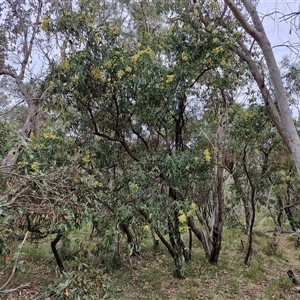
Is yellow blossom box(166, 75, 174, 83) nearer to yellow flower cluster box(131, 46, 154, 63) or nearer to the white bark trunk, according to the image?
yellow flower cluster box(131, 46, 154, 63)

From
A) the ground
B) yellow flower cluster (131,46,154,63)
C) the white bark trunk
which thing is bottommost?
the ground

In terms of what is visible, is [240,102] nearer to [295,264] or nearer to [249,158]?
→ [249,158]

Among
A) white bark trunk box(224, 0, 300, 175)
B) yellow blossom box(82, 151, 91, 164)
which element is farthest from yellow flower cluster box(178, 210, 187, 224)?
yellow blossom box(82, 151, 91, 164)

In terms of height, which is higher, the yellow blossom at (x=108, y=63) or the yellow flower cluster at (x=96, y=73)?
the yellow blossom at (x=108, y=63)

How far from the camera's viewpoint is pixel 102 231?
4.62 metres

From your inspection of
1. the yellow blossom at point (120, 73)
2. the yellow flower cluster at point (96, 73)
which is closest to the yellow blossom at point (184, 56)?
the yellow blossom at point (120, 73)

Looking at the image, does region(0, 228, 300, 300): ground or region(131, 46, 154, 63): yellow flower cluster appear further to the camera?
region(0, 228, 300, 300): ground

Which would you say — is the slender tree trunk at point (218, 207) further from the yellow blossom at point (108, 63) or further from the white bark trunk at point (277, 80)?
the yellow blossom at point (108, 63)

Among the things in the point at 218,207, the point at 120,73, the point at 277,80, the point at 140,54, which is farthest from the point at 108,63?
the point at 218,207

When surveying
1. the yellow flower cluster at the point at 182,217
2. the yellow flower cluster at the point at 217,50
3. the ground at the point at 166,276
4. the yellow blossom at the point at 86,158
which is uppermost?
the yellow flower cluster at the point at 217,50

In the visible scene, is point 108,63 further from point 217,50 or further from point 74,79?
point 217,50

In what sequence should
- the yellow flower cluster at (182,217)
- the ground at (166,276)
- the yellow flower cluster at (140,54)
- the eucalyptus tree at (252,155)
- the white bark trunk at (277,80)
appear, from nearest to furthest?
1. the white bark trunk at (277,80)
2. the yellow flower cluster at (182,217)
3. the yellow flower cluster at (140,54)
4. the ground at (166,276)
5. the eucalyptus tree at (252,155)

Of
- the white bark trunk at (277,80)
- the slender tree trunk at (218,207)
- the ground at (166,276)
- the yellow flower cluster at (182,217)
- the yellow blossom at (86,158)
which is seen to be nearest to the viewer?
the white bark trunk at (277,80)

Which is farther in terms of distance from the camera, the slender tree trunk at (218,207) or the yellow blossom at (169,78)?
the slender tree trunk at (218,207)
